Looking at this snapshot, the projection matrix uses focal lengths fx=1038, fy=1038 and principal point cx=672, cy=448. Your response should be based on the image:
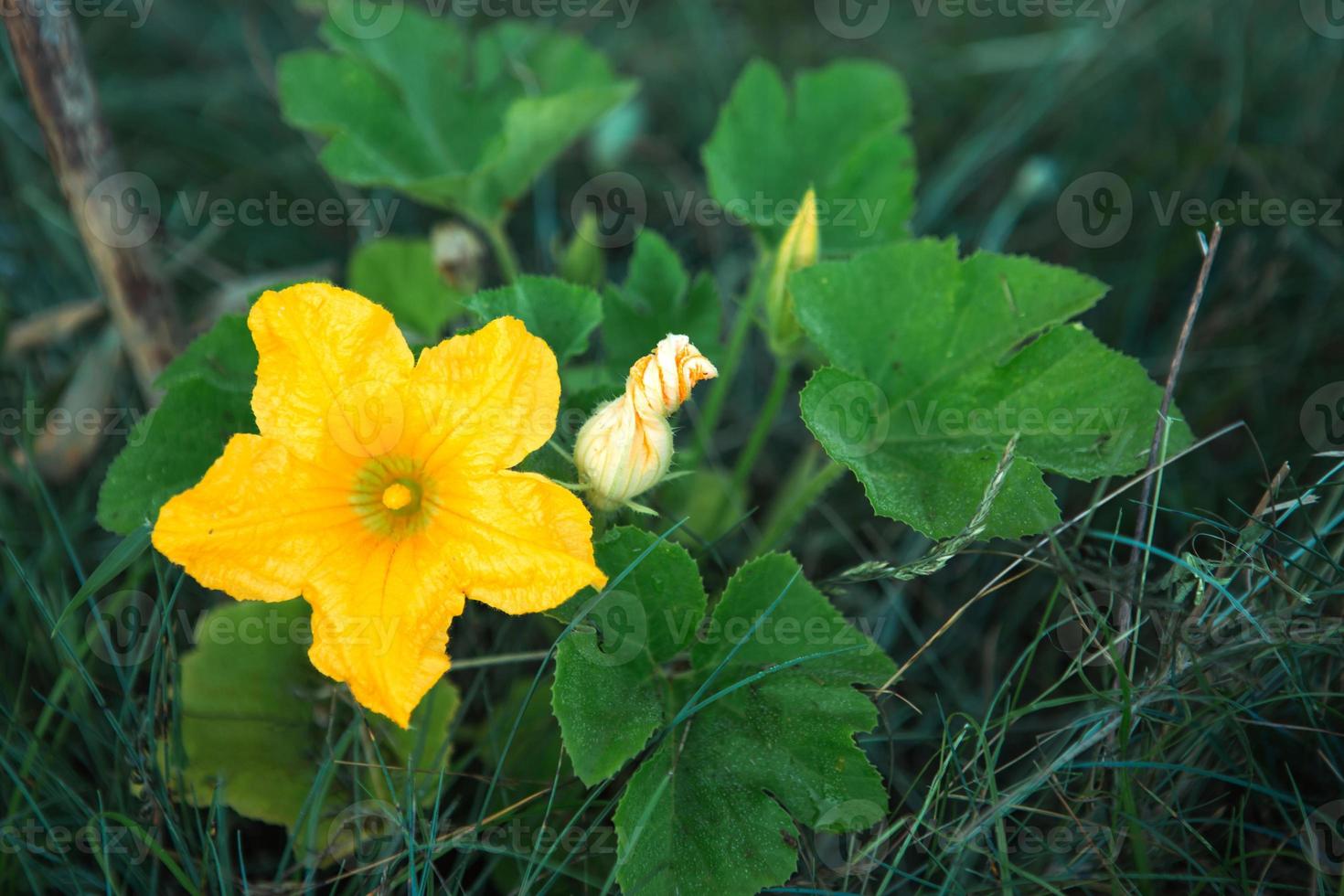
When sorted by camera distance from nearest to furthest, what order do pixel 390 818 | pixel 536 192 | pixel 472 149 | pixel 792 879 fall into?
pixel 390 818, pixel 792 879, pixel 472 149, pixel 536 192

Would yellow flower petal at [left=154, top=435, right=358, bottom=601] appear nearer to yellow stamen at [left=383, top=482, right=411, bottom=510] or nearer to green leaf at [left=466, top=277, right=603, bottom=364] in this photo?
yellow stamen at [left=383, top=482, right=411, bottom=510]

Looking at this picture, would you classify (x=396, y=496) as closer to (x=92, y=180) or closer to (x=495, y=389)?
(x=495, y=389)

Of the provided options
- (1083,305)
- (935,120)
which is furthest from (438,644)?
(935,120)

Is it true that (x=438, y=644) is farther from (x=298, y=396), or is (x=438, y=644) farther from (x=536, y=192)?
(x=536, y=192)

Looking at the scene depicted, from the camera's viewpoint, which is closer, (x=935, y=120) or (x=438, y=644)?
(x=438, y=644)

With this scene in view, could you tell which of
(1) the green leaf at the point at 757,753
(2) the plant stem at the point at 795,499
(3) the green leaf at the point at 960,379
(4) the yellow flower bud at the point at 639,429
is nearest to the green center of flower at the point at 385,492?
(4) the yellow flower bud at the point at 639,429

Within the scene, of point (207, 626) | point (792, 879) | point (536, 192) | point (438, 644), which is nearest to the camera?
point (438, 644)

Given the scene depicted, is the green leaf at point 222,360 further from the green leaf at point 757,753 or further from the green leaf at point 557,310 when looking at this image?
the green leaf at point 757,753
